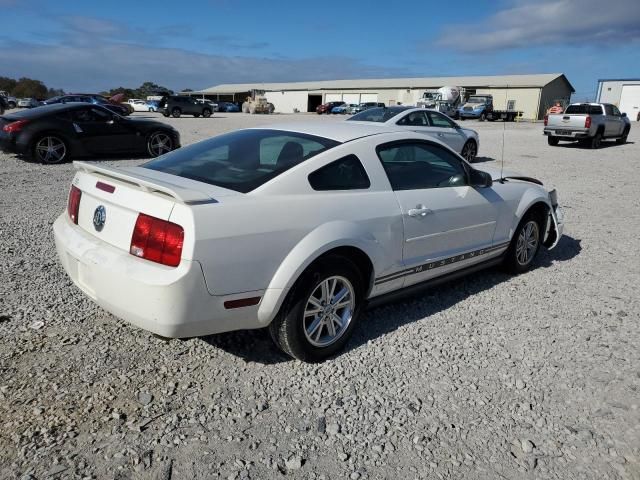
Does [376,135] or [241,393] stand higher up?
[376,135]

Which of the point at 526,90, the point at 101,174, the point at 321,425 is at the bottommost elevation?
the point at 321,425

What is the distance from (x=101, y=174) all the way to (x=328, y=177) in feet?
4.84

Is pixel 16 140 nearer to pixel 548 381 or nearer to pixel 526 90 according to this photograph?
pixel 548 381

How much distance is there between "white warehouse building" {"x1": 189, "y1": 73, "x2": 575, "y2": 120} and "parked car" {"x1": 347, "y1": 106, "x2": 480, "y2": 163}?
3575 cm

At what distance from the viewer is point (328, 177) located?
3.34 m

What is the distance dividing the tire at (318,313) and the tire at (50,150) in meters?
9.94

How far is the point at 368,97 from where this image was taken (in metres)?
68.9

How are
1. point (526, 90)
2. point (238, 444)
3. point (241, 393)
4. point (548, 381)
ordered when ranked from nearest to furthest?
1. point (238, 444)
2. point (241, 393)
3. point (548, 381)
4. point (526, 90)

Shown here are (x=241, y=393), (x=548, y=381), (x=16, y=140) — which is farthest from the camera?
(x=16, y=140)

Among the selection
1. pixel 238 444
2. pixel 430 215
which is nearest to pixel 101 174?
pixel 238 444

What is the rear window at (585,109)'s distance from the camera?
2027cm

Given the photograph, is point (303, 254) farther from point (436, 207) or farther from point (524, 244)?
point (524, 244)

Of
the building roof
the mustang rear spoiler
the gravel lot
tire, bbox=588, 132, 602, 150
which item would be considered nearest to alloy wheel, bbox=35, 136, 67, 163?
the gravel lot

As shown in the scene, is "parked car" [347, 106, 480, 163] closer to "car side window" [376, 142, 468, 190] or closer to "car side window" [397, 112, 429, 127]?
"car side window" [397, 112, 429, 127]
